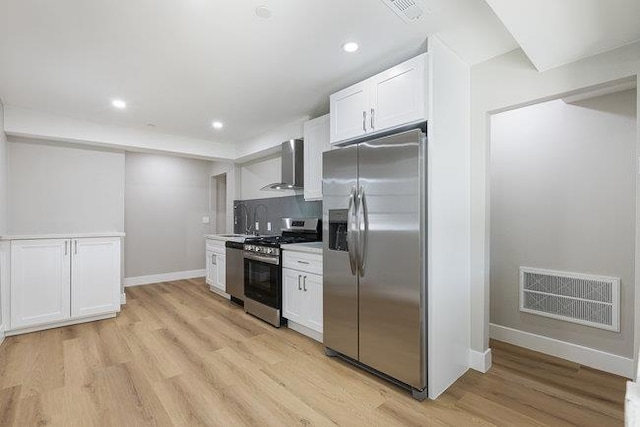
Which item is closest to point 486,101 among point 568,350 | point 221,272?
point 568,350

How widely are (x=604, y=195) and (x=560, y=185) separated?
315mm

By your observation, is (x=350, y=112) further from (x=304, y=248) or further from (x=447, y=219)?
(x=304, y=248)

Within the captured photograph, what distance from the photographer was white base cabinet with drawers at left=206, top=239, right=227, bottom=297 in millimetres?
4605

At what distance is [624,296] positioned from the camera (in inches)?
96.0

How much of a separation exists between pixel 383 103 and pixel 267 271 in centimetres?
223

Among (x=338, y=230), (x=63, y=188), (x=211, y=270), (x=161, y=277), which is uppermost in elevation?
(x=63, y=188)

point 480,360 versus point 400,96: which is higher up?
point 400,96

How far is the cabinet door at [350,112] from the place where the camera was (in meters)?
2.54

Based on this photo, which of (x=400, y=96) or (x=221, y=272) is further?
(x=221, y=272)

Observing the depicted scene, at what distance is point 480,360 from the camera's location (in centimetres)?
248

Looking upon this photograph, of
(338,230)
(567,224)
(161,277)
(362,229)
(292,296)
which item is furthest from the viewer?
(161,277)

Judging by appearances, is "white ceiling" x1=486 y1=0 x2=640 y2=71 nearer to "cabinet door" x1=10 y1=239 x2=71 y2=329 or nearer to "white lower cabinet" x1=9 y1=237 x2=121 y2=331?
"white lower cabinet" x1=9 y1=237 x2=121 y2=331

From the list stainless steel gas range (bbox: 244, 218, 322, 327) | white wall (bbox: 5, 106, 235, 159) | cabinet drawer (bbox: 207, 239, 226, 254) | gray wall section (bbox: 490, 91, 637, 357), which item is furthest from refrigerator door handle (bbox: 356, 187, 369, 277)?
white wall (bbox: 5, 106, 235, 159)

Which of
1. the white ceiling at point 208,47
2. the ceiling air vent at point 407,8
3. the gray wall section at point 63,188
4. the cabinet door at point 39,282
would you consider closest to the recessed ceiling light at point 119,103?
the white ceiling at point 208,47
